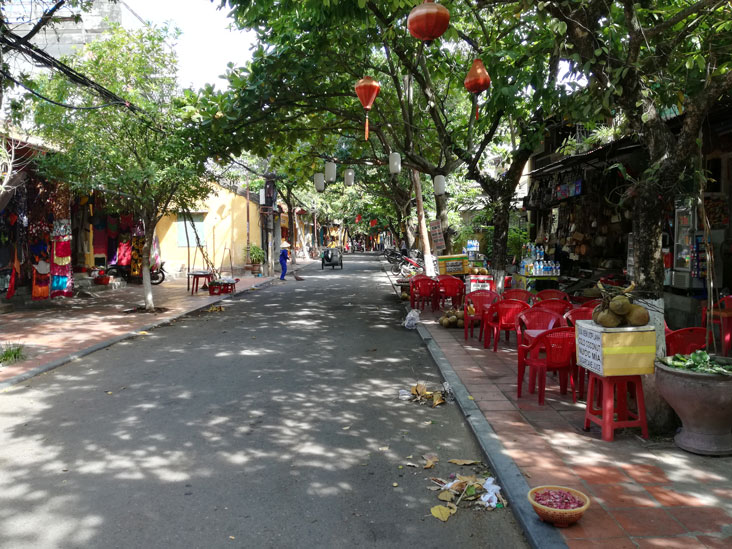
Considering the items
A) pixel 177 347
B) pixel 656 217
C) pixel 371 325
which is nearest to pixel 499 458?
pixel 656 217

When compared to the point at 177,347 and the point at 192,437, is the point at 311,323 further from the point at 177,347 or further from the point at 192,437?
the point at 192,437

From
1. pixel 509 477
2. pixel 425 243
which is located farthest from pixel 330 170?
pixel 509 477

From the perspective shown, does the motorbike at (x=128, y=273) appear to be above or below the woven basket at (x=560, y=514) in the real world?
above

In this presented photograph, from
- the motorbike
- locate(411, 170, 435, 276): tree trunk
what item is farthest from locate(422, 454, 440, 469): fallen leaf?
the motorbike

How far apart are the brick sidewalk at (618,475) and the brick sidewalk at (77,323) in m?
6.57

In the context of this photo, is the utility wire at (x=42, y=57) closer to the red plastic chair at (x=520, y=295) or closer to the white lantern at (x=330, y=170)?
the white lantern at (x=330, y=170)

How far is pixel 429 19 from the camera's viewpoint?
5.96m

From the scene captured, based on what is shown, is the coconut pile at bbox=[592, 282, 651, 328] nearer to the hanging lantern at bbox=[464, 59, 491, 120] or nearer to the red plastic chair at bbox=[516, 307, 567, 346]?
the red plastic chair at bbox=[516, 307, 567, 346]

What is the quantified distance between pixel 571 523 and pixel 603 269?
11.6 m

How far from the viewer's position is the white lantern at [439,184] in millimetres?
13750

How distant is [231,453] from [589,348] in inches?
133

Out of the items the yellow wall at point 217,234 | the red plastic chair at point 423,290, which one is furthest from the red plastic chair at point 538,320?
the yellow wall at point 217,234

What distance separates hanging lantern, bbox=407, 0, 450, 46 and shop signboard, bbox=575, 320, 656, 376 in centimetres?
374

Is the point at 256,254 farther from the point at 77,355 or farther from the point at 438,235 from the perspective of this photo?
the point at 77,355
